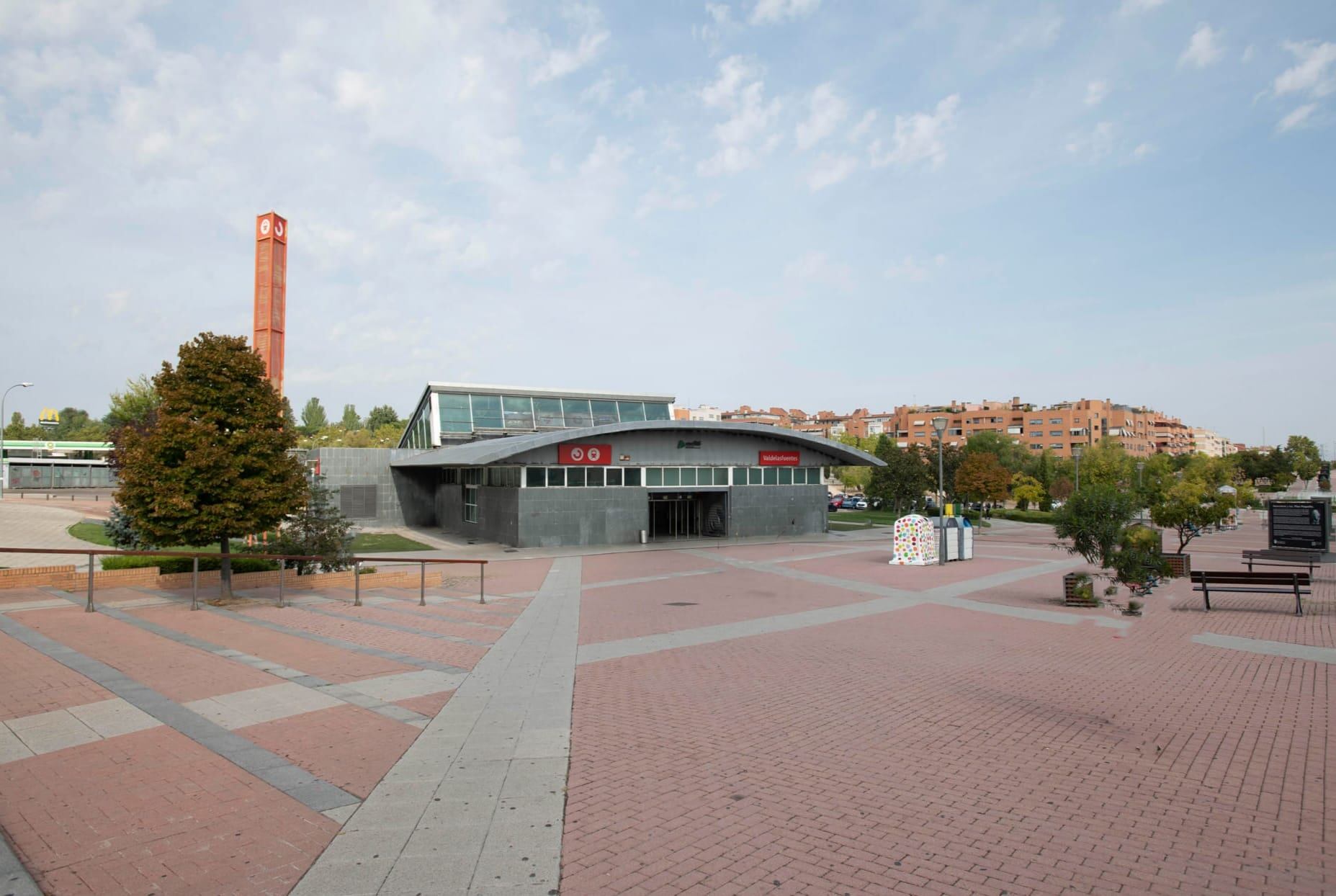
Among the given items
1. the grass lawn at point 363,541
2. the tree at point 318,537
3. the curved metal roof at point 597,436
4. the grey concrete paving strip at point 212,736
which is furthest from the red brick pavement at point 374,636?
the curved metal roof at point 597,436

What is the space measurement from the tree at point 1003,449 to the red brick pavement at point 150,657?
93.6 meters

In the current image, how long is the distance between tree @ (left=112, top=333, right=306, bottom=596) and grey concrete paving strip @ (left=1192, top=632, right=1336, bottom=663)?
52.1ft

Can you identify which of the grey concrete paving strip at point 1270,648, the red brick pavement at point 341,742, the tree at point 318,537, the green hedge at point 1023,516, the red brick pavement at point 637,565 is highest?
the tree at point 318,537

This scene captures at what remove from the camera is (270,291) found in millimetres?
23656

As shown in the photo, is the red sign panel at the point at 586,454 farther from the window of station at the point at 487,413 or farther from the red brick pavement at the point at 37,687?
the red brick pavement at the point at 37,687

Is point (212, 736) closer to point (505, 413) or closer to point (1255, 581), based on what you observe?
point (1255, 581)

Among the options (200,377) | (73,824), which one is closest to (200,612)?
(200,377)

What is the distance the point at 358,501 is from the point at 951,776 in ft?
126

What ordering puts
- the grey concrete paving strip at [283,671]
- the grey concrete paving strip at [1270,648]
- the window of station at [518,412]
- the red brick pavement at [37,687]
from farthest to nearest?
the window of station at [518,412]
the grey concrete paving strip at [1270,648]
the grey concrete paving strip at [283,671]
the red brick pavement at [37,687]

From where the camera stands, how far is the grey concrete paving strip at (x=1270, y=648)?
10234 millimetres

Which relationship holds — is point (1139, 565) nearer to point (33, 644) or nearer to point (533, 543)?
point (33, 644)

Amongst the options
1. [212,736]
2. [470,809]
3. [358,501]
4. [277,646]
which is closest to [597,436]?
[358,501]

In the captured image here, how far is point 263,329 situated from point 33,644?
15560mm

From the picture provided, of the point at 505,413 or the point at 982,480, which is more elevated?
the point at 505,413
